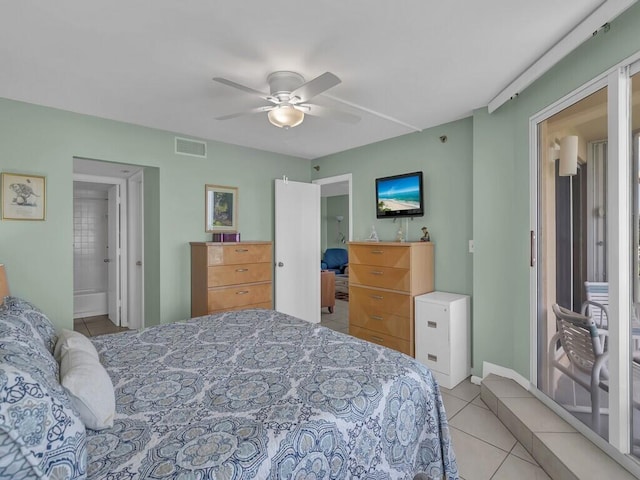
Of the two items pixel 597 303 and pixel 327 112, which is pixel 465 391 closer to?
pixel 597 303

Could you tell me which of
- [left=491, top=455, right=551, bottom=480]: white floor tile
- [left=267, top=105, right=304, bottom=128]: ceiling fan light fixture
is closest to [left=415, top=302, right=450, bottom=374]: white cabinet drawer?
[left=491, top=455, right=551, bottom=480]: white floor tile

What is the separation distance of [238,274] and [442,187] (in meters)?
2.39

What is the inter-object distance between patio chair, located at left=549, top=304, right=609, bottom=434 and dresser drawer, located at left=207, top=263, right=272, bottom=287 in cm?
277

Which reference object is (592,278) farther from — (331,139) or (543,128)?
(331,139)

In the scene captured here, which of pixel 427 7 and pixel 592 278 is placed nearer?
pixel 427 7

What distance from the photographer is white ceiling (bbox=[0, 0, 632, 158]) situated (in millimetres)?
1630

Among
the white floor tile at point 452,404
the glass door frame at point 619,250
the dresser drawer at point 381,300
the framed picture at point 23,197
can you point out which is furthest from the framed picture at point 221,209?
the glass door frame at point 619,250

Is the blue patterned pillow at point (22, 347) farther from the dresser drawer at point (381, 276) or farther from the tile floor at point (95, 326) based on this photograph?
the tile floor at point (95, 326)

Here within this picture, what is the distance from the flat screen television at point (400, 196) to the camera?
3579 mm

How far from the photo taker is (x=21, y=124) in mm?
2715

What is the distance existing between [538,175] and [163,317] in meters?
3.78

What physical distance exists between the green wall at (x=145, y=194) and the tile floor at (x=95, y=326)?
44.9 inches

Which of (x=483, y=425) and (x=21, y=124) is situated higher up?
(x=21, y=124)

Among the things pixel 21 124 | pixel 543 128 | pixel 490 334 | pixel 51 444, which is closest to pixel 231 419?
pixel 51 444
